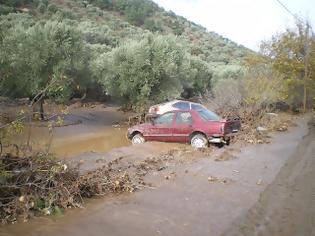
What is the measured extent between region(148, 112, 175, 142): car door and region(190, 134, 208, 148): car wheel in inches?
38.1

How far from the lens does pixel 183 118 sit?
17250mm

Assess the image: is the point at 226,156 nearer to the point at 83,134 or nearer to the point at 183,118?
the point at 183,118

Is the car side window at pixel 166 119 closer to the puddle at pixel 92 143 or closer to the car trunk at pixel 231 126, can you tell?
the car trunk at pixel 231 126

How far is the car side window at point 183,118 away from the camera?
17125 millimetres

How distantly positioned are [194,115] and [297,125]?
39.7 feet

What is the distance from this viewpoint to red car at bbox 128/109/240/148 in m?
16.7

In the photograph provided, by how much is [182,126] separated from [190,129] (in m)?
0.34

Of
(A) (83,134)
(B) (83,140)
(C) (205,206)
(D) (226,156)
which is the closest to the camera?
(C) (205,206)

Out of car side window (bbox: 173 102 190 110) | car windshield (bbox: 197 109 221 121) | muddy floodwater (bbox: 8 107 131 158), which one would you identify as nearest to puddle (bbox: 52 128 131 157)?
muddy floodwater (bbox: 8 107 131 158)

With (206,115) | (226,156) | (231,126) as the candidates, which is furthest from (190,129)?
(226,156)

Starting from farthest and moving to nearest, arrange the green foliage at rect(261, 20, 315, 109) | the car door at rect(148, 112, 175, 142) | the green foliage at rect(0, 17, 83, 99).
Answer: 1. the green foliage at rect(261, 20, 315, 109)
2. the green foliage at rect(0, 17, 83, 99)
3. the car door at rect(148, 112, 175, 142)

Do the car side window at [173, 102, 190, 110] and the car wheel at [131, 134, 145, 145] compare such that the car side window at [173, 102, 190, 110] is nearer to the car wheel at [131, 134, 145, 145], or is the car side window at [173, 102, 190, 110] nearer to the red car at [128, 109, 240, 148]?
the car wheel at [131, 134, 145, 145]

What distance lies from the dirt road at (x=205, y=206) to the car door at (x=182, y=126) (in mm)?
3585

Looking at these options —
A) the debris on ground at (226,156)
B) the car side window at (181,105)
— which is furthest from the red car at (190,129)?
the car side window at (181,105)
